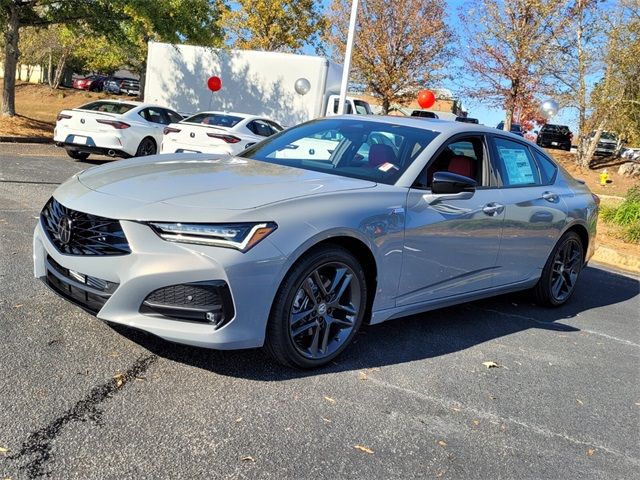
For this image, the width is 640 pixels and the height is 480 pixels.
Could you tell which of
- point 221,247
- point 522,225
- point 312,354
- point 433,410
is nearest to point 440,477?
point 433,410

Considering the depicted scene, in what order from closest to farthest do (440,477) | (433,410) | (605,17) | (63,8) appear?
(440,477) < (433,410) < (63,8) < (605,17)

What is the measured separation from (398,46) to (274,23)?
27.0ft

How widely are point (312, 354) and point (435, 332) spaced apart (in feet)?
4.79

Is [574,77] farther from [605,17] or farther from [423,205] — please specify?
[423,205]

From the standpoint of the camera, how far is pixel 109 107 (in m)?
14.3

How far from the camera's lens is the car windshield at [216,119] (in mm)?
13644

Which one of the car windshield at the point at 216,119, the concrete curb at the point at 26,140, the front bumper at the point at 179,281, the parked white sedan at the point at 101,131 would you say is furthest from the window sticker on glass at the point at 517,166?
the concrete curb at the point at 26,140

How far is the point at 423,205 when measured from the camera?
420 centimetres

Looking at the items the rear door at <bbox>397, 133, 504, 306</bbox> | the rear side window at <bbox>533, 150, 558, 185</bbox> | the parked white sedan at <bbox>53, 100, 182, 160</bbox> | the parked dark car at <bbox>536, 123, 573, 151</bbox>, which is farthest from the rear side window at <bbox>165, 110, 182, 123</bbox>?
the parked dark car at <bbox>536, 123, 573, 151</bbox>

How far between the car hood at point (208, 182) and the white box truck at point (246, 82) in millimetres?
13279

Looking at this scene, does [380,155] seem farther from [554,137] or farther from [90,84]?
[90,84]

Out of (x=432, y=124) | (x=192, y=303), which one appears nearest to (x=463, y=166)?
(x=432, y=124)

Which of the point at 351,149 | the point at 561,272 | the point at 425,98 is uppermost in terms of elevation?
the point at 425,98

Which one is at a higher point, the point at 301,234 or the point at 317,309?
the point at 301,234
